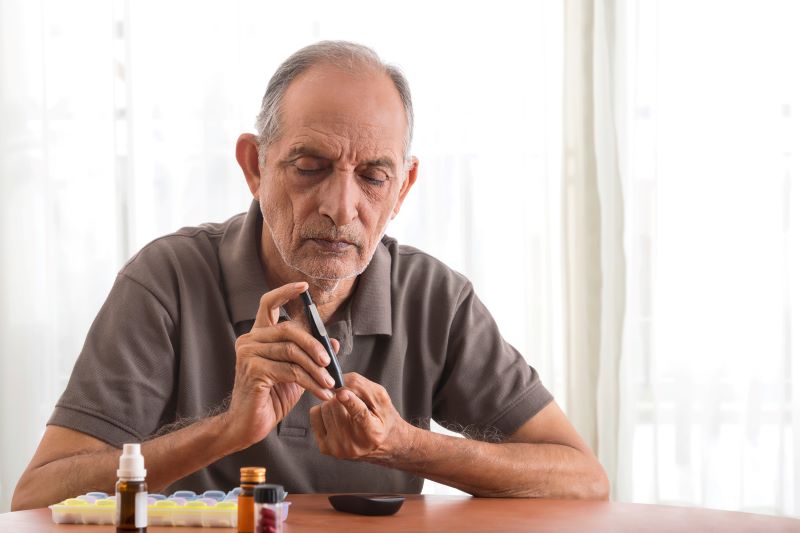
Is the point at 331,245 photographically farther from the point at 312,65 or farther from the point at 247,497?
the point at 247,497

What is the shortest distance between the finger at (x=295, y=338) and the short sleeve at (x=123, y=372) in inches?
13.9

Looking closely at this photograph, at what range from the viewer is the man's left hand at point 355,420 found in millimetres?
1567

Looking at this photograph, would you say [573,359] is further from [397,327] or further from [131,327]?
[131,327]

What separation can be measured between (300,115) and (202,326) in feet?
1.49

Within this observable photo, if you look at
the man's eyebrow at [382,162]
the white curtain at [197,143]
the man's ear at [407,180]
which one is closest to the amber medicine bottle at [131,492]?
the man's eyebrow at [382,162]

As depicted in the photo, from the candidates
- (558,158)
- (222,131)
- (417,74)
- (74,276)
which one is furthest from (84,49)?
(558,158)

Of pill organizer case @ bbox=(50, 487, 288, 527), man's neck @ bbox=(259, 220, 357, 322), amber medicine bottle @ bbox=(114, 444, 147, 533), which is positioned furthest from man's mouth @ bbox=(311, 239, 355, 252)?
amber medicine bottle @ bbox=(114, 444, 147, 533)

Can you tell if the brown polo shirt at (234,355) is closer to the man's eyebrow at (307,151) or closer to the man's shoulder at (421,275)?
the man's shoulder at (421,275)

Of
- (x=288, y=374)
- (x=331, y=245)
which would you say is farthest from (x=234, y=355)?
(x=288, y=374)

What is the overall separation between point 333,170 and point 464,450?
0.57 m

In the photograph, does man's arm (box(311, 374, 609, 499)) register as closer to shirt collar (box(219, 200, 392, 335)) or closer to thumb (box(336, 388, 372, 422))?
thumb (box(336, 388, 372, 422))

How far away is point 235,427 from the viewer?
160 centimetres

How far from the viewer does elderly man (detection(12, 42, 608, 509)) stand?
162 centimetres

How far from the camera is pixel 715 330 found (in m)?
3.16
